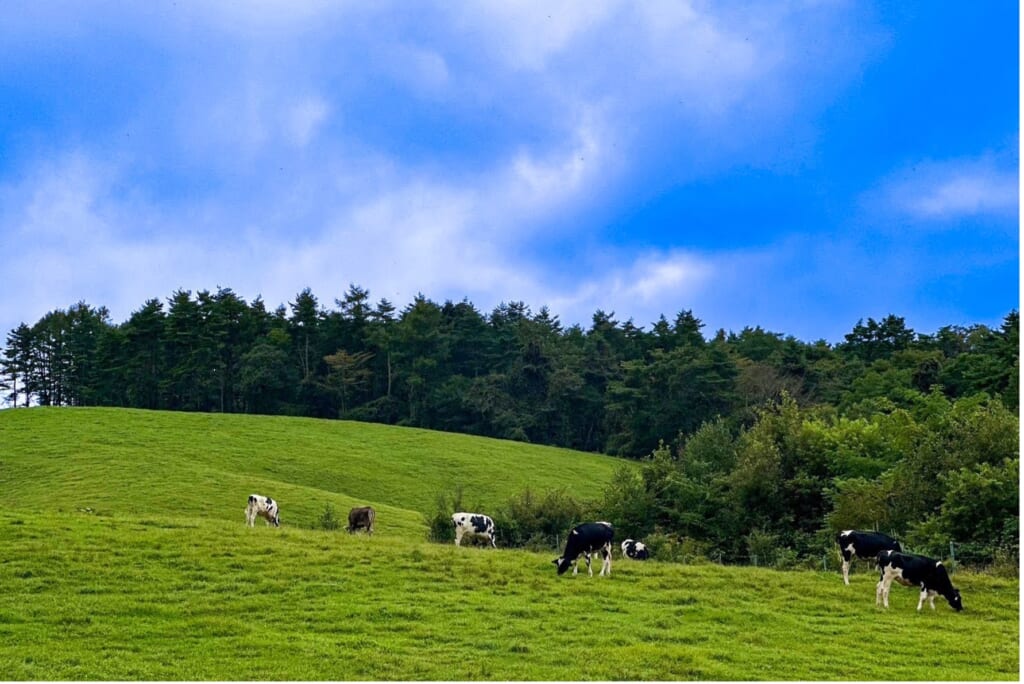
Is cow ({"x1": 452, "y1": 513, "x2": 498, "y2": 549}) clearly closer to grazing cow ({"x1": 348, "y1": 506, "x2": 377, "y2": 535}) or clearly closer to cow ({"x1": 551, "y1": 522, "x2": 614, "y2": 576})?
grazing cow ({"x1": 348, "y1": 506, "x2": 377, "y2": 535})

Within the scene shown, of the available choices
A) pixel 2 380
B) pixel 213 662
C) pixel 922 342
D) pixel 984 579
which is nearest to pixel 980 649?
pixel 984 579

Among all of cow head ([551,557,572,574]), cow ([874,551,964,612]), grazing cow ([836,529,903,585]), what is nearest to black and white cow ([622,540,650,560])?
cow head ([551,557,572,574])

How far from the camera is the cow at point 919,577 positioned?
19328 millimetres

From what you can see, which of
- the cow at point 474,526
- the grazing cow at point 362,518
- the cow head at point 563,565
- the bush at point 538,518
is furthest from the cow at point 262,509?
the cow head at point 563,565

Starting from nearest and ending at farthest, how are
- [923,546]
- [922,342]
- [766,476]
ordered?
[923,546] < [766,476] < [922,342]

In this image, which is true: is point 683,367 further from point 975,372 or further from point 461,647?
point 461,647

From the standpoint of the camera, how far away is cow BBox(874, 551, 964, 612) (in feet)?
63.4

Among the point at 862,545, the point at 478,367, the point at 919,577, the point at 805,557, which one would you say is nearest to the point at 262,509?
the point at 805,557

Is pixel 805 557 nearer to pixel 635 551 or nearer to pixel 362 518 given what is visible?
pixel 635 551

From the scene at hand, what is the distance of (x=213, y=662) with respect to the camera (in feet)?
48.7

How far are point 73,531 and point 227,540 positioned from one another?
14.4 ft

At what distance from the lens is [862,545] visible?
2200 cm

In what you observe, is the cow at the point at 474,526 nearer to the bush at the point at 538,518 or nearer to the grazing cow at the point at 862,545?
the bush at the point at 538,518

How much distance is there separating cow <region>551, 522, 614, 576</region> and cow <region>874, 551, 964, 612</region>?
248 inches
